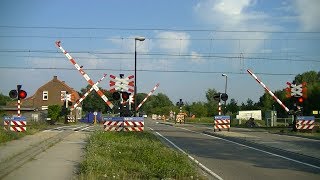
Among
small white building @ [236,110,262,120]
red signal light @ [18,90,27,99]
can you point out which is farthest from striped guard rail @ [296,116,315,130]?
small white building @ [236,110,262,120]

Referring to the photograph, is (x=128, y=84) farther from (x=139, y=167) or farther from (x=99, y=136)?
(x=139, y=167)

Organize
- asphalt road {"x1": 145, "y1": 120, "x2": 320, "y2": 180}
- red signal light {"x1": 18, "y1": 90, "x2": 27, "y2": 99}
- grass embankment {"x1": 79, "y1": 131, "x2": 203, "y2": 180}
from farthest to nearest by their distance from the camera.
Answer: red signal light {"x1": 18, "y1": 90, "x2": 27, "y2": 99}, asphalt road {"x1": 145, "y1": 120, "x2": 320, "y2": 180}, grass embankment {"x1": 79, "y1": 131, "x2": 203, "y2": 180}

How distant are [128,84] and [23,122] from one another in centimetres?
601

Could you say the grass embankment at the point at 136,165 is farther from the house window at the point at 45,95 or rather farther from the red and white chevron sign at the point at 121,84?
the house window at the point at 45,95

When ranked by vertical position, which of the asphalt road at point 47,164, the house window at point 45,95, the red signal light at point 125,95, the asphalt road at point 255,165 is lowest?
the asphalt road at point 255,165

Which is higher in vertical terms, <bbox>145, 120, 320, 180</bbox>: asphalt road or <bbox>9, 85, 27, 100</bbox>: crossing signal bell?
<bbox>9, 85, 27, 100</bbox>: crossing signal bell

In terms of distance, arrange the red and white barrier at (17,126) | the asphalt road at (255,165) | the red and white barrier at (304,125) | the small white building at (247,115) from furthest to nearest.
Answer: the small white building at (247,115), the red and white barrier at (304,125), the red and white barrier at (17,126), the asphalt road at (255,165)

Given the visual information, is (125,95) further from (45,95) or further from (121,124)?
(45,95)

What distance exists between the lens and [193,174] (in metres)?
11.3

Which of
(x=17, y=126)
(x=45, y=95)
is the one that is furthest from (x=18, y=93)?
(x=45, y=95)

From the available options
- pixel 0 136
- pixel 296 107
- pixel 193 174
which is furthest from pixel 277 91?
pixel 193 174

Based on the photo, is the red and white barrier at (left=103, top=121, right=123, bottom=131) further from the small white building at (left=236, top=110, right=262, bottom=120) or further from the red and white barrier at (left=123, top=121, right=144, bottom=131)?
the small white building at (left=236, top=110, right=262, bottom=120)

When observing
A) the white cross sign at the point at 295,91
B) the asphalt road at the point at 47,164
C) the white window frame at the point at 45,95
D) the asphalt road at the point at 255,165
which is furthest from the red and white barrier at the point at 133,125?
the white window frame at the point at 45,95

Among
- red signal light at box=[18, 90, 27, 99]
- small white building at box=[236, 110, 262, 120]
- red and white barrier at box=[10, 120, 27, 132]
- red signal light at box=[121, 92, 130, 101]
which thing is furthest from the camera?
small white building at box=[236, 110, 262, 120]
